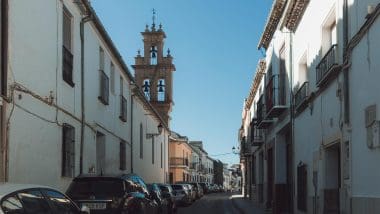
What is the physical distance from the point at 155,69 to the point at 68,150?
3469cm

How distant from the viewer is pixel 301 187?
1931 cm

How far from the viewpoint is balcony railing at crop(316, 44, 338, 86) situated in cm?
1373

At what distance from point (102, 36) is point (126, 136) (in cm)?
749

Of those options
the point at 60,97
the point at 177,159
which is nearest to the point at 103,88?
the point at 60,97

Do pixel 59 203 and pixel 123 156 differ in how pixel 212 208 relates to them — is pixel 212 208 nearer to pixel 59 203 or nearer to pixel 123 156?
pixel 123 156

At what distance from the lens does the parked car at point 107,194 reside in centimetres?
1202

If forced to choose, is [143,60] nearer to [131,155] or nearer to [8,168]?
[131,155]

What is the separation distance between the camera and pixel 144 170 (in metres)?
36.0

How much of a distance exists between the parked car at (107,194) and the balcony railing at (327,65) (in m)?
4.96

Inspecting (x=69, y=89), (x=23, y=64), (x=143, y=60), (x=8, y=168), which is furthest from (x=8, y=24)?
(x=143, y=60)

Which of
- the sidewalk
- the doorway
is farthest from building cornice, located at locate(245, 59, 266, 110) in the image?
the doorway

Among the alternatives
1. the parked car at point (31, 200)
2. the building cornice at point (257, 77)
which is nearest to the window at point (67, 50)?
the parked car at point (31, 200)

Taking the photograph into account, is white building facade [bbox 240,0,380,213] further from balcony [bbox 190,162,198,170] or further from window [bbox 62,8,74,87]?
balcony [bbox 190,162,198,170]

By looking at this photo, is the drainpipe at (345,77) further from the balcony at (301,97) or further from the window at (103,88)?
the window at (103,88)
